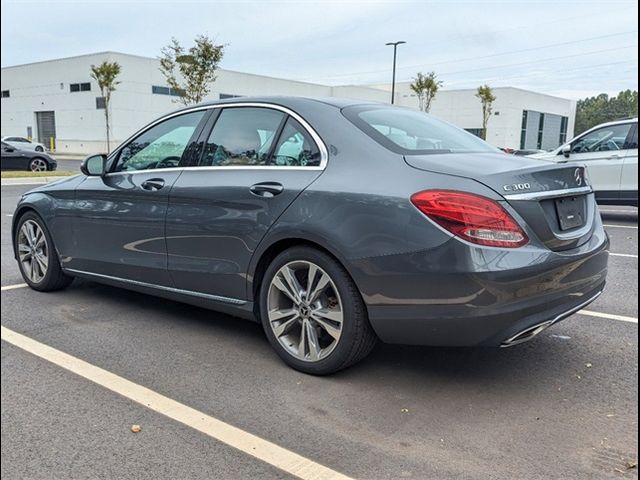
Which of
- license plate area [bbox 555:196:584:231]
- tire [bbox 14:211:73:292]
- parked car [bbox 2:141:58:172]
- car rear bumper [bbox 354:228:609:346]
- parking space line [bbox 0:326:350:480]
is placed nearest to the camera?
→ parking space line [bbox 0:326:350:480]

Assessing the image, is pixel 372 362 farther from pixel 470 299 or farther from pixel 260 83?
pixel 260 83

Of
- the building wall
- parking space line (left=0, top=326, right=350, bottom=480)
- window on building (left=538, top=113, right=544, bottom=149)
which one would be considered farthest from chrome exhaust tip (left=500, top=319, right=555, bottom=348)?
window on building (left=538, top=113, right=544, bottom=149)

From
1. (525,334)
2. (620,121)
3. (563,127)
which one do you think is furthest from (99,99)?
(563,127)

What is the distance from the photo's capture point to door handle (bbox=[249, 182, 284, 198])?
3432mm

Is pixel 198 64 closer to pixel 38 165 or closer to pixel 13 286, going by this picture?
pixel 38 165

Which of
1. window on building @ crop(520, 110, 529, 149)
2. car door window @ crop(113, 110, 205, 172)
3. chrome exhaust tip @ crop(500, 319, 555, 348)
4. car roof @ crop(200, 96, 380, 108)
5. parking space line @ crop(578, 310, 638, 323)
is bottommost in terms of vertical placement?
parking space line @ crop(578, 310, 638, 323)

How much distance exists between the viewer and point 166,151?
14.0 feet

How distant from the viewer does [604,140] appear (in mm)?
10297

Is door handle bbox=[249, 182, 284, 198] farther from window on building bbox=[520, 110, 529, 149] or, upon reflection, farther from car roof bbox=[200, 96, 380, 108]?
window on building bbox=[520, 110, 529, 149]

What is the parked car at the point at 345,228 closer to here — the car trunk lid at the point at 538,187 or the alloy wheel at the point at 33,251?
the car trunk lid at the point at 538,187

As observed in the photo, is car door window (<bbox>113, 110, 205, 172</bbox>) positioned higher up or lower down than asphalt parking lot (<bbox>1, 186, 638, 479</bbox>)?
higher up

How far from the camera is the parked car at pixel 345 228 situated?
9.38 feet

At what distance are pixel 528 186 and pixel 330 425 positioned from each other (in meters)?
1.56

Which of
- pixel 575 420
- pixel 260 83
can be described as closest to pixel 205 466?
pixel 575 420
